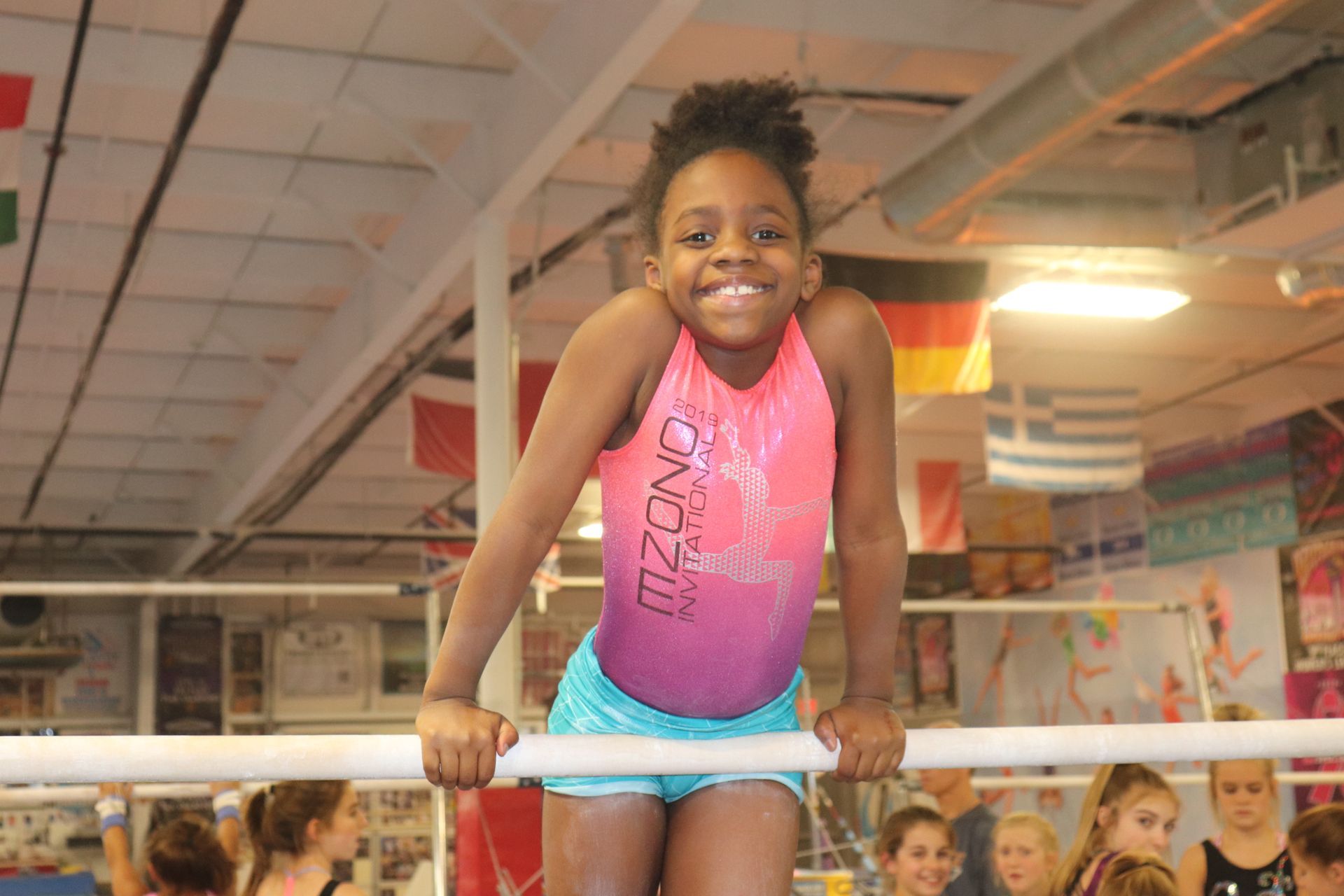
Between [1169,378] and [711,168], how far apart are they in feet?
31.5

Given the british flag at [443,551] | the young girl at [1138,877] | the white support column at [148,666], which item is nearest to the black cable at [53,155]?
the british flag at [443,551]

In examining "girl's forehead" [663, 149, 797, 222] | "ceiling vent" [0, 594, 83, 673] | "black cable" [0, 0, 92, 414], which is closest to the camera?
"girl's forehead" [663, 149, 797, 222]

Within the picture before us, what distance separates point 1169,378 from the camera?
10.7 m

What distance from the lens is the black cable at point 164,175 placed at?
4.95m

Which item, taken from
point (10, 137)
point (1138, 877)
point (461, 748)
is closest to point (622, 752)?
point (461, 748)

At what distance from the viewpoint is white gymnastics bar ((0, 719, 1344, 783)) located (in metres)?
1.52

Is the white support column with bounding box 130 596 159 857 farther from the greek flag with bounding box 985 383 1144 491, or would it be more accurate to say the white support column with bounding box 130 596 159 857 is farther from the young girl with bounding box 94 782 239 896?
the young girl with bounding box 94 782 239 896

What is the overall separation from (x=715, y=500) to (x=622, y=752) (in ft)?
1.15

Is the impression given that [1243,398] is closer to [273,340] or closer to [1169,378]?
[1169,378]

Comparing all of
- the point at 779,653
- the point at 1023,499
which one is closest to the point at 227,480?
the point at 1023,499

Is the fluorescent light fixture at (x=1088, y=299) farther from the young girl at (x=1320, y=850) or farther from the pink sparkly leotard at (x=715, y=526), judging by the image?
the pink sparkly leotard at (x=715, y=526)

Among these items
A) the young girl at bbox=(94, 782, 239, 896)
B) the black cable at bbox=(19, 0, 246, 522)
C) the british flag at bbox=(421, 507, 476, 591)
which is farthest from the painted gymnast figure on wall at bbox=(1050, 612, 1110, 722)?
the young girl at bbox=(94, 782, 239, 896)

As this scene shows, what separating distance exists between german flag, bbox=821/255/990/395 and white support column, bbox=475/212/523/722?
62.0 inches

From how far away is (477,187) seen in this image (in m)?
6.40
